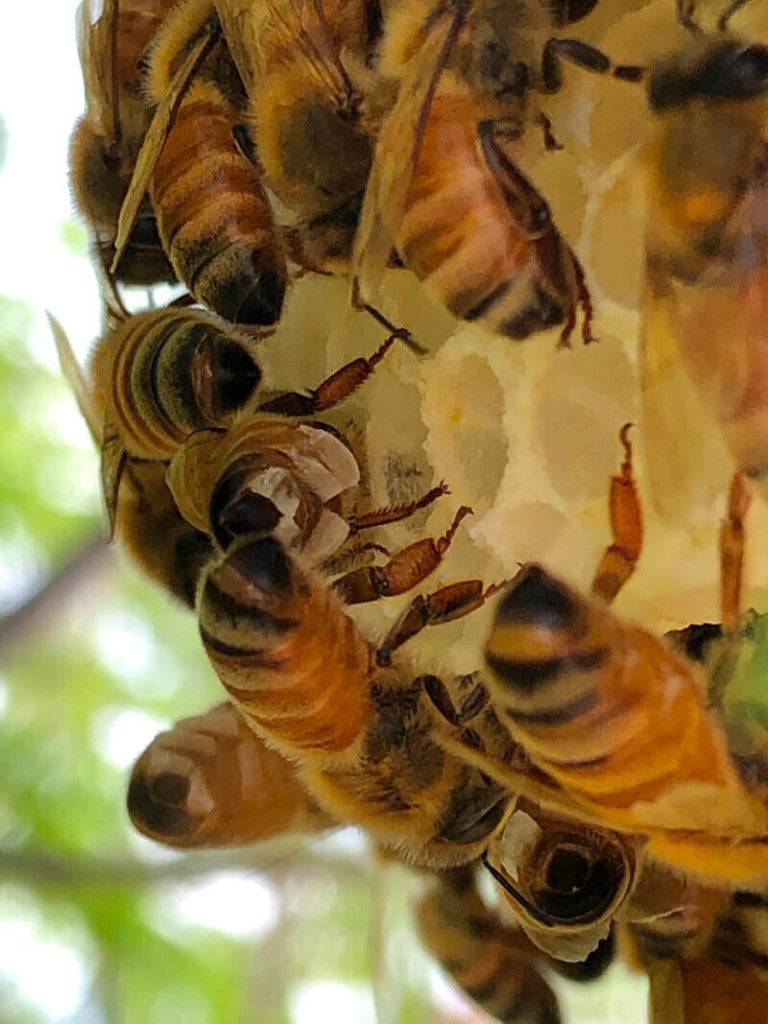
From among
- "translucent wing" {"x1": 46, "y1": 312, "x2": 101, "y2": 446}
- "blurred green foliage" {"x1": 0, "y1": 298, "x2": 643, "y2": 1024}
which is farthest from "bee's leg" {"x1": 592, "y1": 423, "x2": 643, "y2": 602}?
"blurred green foliage" {"x1": 0, "y1": 298, "x2": 643, "y2": 1024}

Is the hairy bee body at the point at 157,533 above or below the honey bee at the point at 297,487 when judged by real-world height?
below

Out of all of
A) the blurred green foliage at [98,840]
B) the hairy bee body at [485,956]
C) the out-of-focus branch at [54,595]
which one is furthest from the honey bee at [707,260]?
the out-of-focus branch at [54,595]

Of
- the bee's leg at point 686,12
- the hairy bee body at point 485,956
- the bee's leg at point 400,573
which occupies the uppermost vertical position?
the bee's leg at point 686,12

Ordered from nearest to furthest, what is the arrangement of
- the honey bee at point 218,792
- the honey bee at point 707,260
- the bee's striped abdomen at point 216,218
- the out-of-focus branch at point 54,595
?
1. the honey bee at point 707,260
2. the bee's striped abdomen at point 216,218
3. the honey bee at point 218,792
4. the out-of-focus branch at point 54,595

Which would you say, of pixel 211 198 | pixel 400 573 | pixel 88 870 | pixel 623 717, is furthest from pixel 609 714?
pixel 88 870

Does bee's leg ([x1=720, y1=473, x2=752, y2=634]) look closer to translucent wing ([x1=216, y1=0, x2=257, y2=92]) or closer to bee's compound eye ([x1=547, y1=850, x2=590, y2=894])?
bee's compound eye ([x1=547, y1=850, x2=590, y2=894])

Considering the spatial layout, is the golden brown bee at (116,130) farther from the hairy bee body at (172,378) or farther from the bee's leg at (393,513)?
the bee's leg at (393,513)

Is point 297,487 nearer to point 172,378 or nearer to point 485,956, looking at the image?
point 172,378
